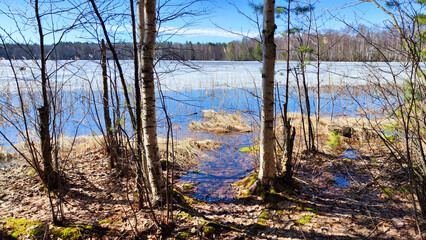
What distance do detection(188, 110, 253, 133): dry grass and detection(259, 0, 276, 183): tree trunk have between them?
189 inches

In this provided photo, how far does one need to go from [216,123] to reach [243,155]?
304 centimetres

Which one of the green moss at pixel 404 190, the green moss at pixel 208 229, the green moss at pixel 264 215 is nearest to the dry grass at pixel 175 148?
the green moss at pixel 264 215

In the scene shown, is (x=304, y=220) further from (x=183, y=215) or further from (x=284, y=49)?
(x=284, y=49)

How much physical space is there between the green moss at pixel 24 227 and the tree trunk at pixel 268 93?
9.41 ft

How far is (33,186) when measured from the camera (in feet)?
13.3

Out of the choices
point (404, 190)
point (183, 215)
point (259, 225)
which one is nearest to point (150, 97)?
point (183, 215)

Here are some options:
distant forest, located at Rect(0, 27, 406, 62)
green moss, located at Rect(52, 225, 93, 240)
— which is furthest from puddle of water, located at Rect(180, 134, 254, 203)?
distant forest, located at Rect(0, 27, 406, 62)

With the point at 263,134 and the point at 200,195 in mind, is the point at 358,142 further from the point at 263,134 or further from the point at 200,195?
the point at 200,195

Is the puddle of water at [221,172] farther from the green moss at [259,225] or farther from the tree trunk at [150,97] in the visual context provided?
the tree trunk at [150,97]

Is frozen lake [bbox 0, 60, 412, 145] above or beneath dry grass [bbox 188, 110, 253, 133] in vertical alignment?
above

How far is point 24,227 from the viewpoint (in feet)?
9.08

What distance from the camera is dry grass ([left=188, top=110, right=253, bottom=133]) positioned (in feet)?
28.0

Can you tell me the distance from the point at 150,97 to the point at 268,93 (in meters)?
1.56

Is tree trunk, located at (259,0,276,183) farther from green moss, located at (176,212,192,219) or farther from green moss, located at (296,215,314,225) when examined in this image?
green moss, located at (176,212,192,219)
